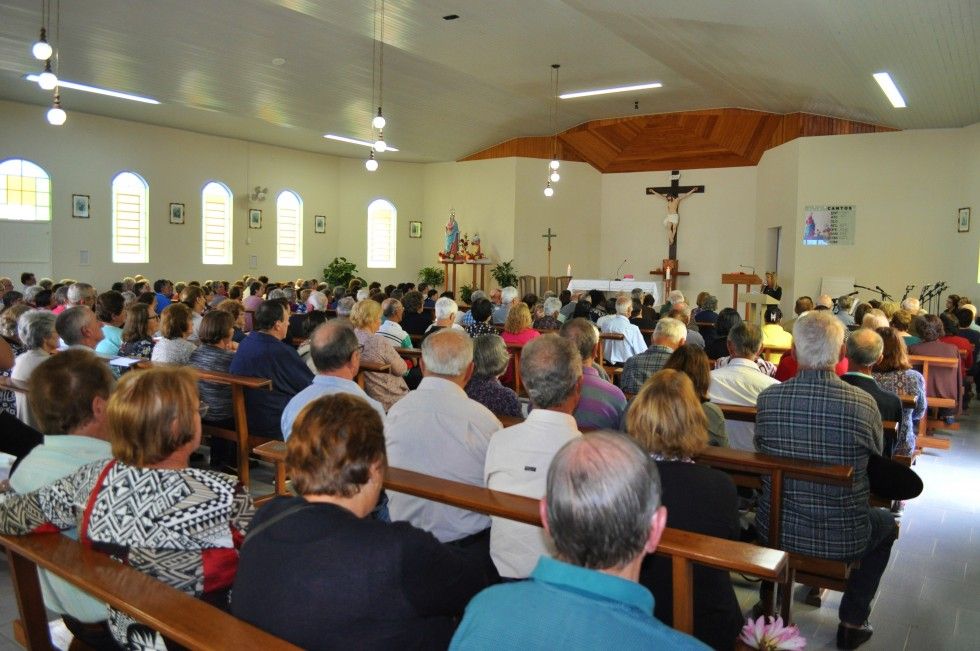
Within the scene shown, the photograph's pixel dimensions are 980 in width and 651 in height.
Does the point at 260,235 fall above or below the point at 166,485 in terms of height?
above

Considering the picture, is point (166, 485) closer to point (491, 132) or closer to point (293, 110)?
point (293, 110)

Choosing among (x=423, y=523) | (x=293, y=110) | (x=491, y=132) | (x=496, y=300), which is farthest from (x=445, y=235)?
(x=423, y=523)

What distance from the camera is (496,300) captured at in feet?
32.4

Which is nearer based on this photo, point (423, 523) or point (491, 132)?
point (423, 523)

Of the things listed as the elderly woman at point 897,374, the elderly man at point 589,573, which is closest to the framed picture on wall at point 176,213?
the elderly woman at point 897,374

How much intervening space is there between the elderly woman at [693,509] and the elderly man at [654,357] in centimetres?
203

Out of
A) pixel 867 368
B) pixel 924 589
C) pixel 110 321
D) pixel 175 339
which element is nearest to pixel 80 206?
pixel 110 321

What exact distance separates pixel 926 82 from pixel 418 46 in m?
5.86

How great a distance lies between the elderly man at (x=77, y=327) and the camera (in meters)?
4.03

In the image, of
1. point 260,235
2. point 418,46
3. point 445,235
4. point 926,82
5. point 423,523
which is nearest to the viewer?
point 423,523

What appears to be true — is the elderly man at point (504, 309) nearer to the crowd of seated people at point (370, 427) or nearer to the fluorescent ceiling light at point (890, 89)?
the crowd of seated people at point (370, 427)

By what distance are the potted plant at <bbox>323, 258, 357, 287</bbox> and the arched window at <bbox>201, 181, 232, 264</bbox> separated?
2.14 meters

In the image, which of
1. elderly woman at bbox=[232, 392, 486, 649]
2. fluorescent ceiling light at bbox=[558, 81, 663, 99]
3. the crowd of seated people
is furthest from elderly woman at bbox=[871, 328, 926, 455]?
fluorescent ceiling light at bbox=[558, 81, 663, 99]

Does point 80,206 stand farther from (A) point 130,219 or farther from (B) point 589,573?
(B) point 589,573
